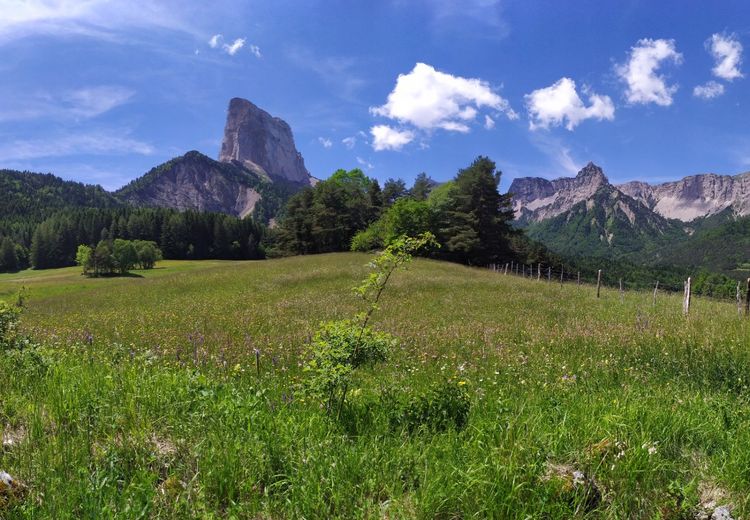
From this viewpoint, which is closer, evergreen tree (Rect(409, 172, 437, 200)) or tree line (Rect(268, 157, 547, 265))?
tree line (Rect(268, 157, 547, 265))

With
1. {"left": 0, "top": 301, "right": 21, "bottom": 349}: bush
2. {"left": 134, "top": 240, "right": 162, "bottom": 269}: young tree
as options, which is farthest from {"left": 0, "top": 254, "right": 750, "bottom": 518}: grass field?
{"left": 134, "top": 240, "right": 162, "bottom": 269}: young tree

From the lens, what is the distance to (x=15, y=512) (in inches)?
110

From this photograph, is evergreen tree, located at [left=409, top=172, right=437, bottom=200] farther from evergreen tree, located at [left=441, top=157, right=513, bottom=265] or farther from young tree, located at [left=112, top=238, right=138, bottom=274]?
young tree, located at [left=112, top=238, right=138, bottom=274]

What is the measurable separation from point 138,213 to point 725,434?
16805 cm

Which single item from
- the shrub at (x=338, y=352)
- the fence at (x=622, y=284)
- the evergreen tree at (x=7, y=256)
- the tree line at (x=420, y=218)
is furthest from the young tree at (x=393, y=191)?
the evergreen tree at (x=7, y=256)

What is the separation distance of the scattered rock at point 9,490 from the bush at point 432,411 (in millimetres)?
3043

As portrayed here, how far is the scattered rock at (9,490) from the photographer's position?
2.85 m

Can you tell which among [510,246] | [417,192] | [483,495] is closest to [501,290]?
[483,495]

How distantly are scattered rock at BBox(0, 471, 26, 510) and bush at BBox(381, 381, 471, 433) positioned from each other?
3.04m

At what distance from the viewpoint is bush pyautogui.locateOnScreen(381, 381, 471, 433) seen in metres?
4.39

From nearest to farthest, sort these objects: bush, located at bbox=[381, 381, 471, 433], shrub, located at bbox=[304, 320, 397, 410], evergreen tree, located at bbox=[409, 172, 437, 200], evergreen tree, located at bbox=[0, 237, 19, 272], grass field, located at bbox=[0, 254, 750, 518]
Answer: grass field, located at bbox=[0, 254, 750, 518], bush, located at bbox=[381, 381, 471, 433], shrub, located at bbox=[304, 320, 397, 410], evergreen tree, located at bbox=[409, 172, 437, 200], evergreen tree, located at bbox=[0, 237, 19, 272]

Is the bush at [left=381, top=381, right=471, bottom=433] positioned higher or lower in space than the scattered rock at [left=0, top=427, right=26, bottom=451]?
higher

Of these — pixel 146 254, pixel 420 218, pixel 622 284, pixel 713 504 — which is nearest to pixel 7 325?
pixel 713 504

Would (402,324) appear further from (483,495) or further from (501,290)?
(501,290)
